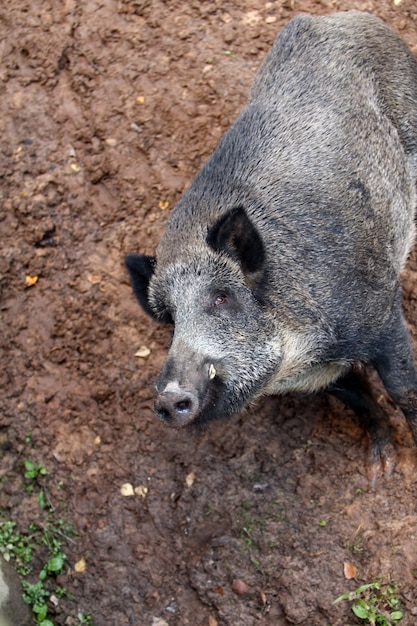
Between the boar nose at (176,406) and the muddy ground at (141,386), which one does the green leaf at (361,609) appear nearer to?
the muddy ground at (141,386)

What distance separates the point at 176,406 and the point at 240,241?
2.84 feet

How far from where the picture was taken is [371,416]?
4691 millimetres

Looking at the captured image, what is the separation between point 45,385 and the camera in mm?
5156

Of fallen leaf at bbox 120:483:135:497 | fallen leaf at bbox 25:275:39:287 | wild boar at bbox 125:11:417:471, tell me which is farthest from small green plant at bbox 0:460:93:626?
wild boar at bbox 125:11:417:471

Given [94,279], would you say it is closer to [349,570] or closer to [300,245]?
[300,245]

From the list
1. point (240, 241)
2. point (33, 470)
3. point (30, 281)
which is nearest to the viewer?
point (240, 241)

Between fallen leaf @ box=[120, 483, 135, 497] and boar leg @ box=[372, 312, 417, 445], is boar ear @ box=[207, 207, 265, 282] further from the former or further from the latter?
fallen leaf @ box=[120, 483, 135, 497]

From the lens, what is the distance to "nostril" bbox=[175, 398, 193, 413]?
128 inches

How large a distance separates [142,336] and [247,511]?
135cm

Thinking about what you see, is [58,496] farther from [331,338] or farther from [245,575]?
[331,338]

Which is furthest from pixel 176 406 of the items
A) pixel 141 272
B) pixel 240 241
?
pixel 141 272

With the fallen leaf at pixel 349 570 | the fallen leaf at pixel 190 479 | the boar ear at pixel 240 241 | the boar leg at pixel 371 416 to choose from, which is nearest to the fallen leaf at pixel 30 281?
the fallen leaf at pixel 190 479

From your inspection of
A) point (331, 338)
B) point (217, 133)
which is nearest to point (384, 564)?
point (331, 338)

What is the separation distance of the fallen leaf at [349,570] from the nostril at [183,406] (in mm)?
1759
